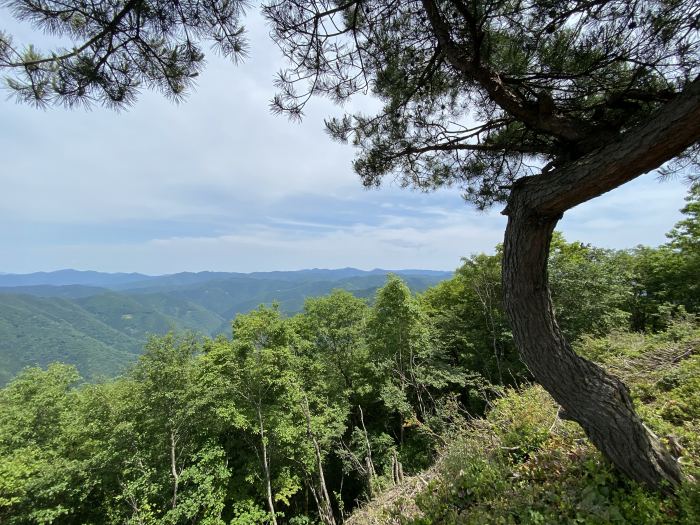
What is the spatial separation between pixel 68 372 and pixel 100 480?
7.82m

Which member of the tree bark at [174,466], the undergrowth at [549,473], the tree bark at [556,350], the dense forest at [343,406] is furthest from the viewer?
the tree bark at [174,466]

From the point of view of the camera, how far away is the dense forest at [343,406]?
3469 mm

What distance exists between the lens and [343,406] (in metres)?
14.5

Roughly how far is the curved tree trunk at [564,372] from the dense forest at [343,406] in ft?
2.49

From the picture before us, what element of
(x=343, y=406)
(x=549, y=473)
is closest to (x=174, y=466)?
(x=343, y=406)

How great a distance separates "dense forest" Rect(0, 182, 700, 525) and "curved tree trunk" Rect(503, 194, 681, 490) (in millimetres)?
759

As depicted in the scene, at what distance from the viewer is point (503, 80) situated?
237cm

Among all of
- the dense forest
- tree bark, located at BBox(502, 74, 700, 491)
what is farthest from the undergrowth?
tree bark, located at BBox(502, 74, 700, 491)

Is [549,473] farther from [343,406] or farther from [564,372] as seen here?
[343,406]

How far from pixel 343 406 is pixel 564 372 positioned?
13898 mm

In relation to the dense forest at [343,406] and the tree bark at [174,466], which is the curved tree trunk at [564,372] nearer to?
the dense forest at [343,406]

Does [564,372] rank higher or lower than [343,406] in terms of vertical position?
higher

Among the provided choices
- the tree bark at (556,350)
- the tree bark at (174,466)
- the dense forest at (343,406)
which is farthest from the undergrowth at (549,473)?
the tree bark at (174,466)

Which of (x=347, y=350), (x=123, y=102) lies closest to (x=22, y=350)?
(x=347, y=350)
